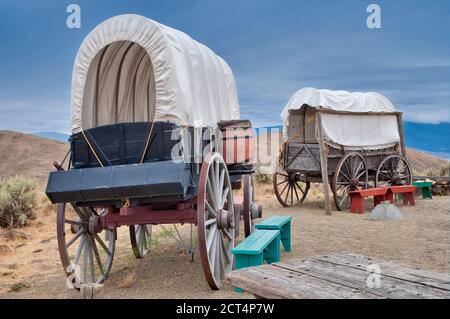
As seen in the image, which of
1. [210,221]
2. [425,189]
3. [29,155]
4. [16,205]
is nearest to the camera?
[210,221]

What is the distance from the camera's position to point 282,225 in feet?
20.4

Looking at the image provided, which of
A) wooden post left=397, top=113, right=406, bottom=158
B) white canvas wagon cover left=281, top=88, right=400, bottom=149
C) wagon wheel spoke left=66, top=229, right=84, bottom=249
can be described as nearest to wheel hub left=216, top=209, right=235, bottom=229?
wagon wheel spoke left=66, top=229, right=84, bottom=249

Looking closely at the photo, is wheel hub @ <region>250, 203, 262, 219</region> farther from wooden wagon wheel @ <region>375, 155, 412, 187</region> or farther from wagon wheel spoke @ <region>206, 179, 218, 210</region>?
wooden wagon wheel @ <region>375, 155, 412, 187</region>

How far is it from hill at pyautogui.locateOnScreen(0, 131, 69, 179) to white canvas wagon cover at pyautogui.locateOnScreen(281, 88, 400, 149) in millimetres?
16539

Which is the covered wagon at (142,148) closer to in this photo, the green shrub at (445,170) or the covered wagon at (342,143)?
the covered wagon at (342,143)

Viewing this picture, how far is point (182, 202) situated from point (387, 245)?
361cm

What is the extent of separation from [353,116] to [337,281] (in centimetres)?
910

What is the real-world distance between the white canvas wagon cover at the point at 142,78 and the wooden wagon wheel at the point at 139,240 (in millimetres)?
1778

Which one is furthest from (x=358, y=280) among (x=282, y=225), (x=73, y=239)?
(x=73, y=239)

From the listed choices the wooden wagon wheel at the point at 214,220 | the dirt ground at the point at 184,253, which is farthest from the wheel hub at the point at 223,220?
the dirt ground at the point at 184,253

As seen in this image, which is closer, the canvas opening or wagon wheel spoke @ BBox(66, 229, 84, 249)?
wagon wheel spoke @ BBox(66, 229, 84, 249)

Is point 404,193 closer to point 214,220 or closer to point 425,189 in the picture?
point 425,189

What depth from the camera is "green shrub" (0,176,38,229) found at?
1005cm
